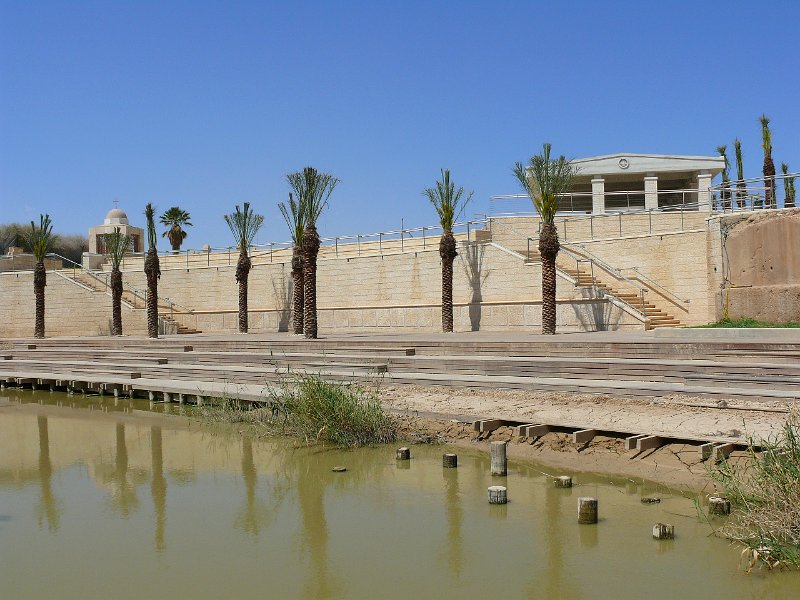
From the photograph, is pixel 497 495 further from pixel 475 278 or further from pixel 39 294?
pixel 39 294

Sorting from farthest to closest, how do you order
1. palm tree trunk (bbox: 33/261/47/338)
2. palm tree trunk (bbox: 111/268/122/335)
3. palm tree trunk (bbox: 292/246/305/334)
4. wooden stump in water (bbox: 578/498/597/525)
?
palm tree trunk (bbox: 33/261/47/338)
palm tree trunk (bbox: 111/268/122/335)
palm tree trunk (bbox: 292/246/305/334)
wooden stump in water (bbox: 578/498/597/525)

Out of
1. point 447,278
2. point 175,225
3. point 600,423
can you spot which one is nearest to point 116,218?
point 175,225

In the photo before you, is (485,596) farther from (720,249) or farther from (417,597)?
(720,249)

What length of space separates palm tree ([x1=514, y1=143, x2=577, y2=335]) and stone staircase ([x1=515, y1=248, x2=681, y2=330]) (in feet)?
4.71

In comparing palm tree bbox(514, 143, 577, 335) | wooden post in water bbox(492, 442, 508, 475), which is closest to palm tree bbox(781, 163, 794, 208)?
palm tree bbox(514, 143, 577, 335)

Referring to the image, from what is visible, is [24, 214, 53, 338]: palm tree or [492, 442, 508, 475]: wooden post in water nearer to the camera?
[492, 442, 508, 475]: wooden post in water

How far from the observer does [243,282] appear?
121ft

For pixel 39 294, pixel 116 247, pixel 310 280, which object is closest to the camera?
pixel 310 280

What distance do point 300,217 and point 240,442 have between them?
59.8 feet

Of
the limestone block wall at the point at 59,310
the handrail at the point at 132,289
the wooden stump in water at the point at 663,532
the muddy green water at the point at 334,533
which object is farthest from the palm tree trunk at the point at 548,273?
the limestone block wall at the point at 59,310

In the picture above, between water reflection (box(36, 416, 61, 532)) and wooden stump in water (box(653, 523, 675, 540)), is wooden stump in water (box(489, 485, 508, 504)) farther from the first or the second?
water reflection (box(36, 416, 61, 532))

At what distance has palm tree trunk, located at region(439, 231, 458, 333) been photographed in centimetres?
2970

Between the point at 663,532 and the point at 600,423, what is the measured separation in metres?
4.67

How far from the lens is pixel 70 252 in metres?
74.0
